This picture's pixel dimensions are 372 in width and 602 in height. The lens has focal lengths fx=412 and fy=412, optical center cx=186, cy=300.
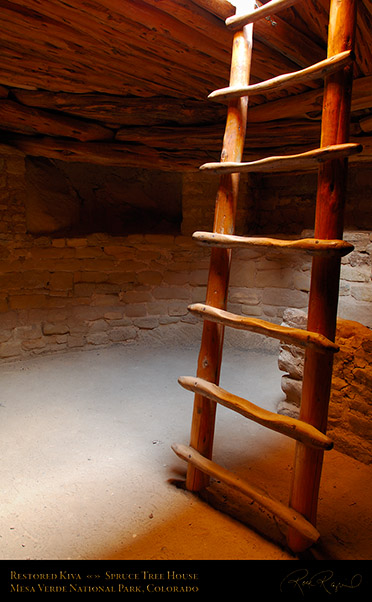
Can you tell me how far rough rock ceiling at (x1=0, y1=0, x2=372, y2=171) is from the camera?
2.21 metres

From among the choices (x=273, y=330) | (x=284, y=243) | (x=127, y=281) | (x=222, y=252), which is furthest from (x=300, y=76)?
(x=127, y=281)

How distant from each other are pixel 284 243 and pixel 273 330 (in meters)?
0.36

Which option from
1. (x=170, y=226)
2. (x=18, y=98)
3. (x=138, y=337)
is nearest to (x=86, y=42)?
(x=18, y=98)

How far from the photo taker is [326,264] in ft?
5.33

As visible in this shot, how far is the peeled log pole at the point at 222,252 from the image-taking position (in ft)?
6.46

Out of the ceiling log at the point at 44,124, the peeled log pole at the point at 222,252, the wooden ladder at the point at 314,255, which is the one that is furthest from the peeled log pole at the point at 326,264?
the ceiling log at the point at 44,124

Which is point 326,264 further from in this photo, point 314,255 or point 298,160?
point 298,160

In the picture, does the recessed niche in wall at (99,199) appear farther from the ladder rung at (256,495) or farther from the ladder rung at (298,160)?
the ladder rung at (256,495)

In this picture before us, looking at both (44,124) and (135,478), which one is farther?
(44,124)

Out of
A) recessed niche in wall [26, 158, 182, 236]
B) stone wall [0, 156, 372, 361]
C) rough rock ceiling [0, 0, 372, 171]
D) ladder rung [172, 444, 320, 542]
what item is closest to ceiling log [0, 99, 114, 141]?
rough rock ceiling [0, 0, 372, 171]

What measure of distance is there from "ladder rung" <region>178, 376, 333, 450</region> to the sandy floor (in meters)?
0.51

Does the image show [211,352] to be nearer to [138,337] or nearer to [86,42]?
[86,42]

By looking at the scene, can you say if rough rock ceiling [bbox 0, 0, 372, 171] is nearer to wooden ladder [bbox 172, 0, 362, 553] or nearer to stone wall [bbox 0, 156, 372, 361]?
wooden ladder [bbox 172, 0, 362, 553]

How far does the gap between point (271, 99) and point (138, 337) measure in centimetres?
273
